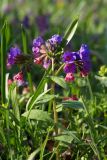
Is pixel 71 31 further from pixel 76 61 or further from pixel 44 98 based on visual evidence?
pixel 44 98

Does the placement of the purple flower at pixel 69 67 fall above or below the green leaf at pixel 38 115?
above

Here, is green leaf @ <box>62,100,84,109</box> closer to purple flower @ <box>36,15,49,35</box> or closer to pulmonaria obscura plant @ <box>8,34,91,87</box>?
pulmonaria obscura plant @ <box>8,34,91,87</box>

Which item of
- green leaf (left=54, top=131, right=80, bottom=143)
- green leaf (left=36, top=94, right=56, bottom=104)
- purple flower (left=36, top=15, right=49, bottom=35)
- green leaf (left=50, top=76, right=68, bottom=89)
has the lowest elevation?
green leaf (left=54, top=131, right=80, bottom=143)

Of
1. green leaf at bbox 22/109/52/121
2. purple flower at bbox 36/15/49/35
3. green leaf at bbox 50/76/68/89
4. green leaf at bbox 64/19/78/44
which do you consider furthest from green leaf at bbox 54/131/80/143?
purple flower at bbox 36/15/49/35

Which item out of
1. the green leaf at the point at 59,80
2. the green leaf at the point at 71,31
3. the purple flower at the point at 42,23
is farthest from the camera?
the purple flower at the point at 42,23

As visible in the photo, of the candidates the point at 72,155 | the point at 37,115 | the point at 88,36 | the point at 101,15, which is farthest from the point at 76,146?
the point at 101,15

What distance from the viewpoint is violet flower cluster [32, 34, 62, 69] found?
8.02 feet

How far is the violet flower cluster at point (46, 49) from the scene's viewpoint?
245cm

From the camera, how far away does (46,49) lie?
2457 mm

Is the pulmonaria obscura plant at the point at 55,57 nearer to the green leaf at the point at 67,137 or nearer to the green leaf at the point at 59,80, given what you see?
the green leaf at the point at 59,80

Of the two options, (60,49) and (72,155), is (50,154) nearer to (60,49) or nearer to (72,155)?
(72,155)

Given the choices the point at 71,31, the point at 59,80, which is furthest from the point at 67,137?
the point at 71,31

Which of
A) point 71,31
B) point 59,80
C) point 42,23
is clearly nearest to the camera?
point 59,80

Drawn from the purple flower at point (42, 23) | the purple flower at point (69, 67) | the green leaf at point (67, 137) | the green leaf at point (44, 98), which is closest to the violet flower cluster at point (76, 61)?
the purple flower at point (69, 67)
